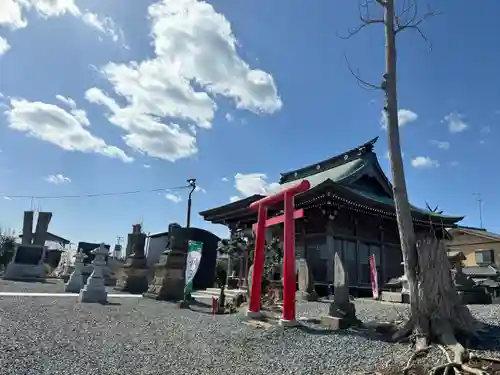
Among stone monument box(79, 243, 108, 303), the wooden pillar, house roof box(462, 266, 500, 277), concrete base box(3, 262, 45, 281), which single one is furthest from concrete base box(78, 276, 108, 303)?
house roof box(462, 266, 500, 277)

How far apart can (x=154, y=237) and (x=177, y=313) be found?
2146 cm

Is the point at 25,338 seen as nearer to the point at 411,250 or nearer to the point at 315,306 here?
the point at 411,250

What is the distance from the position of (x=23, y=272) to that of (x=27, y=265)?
1.69ft

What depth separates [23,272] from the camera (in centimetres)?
2322

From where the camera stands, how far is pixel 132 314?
930 centimetres

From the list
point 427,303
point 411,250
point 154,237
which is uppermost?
point 154,237

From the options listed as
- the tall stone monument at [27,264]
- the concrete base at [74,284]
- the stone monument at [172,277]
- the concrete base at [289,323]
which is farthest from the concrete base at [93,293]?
the tall stone monument at [27,264]

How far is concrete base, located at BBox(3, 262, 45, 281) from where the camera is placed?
22797mm

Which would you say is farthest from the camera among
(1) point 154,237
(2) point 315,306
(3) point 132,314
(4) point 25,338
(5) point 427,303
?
(1) point 154,237

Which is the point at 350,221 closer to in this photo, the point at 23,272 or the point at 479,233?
the point at 479,233

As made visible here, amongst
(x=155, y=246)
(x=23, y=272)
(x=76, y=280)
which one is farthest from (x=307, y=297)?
(x=155, y=246)

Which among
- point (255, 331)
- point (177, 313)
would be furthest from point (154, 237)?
point (255, 331)

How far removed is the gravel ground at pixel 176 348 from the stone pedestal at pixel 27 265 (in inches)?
683

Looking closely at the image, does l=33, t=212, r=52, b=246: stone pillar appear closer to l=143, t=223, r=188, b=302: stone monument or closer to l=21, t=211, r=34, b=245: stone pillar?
l=21, t=211, r=34, b=245: stone pillar
